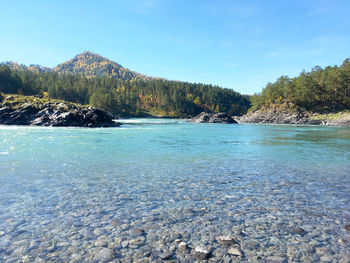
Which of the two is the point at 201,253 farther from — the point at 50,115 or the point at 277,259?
the point at 50,115

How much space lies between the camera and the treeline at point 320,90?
421ft

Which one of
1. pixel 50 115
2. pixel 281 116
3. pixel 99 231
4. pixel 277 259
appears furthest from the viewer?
pixel 281 116

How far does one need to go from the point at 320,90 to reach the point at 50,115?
5551 inches

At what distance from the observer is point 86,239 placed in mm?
6371

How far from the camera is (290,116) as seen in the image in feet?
420

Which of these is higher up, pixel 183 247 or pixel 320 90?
pixel 320 90

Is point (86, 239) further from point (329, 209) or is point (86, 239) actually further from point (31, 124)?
point (31, 124)

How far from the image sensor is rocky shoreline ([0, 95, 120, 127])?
7125cm

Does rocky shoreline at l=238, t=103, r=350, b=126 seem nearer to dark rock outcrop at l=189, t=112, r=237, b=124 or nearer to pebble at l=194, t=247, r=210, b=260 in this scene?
dark rock outcrop at l=189, t=112, r=237, b=124

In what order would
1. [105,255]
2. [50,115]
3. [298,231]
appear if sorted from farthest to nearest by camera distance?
[50,115], [298,231], [105,255]

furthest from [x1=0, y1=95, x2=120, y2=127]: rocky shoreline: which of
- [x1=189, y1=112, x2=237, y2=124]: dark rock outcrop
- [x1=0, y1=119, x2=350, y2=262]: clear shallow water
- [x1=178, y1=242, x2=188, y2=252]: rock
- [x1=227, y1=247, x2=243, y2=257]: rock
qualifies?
[x1=227, y1=247, x2=243, y2=257]: rock

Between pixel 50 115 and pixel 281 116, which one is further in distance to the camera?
pixel 281 116

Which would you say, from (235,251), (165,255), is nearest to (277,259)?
(235,251)

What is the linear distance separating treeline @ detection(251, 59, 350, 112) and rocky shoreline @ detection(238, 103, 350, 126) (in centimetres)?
767
